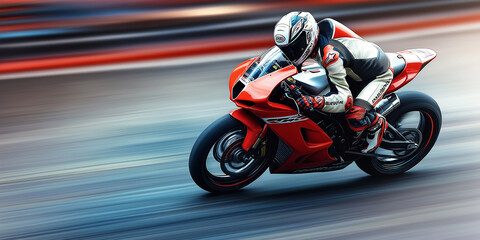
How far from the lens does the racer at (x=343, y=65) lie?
420cm

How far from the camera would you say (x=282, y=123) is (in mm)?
4395

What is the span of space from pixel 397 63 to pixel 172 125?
2.63 metres

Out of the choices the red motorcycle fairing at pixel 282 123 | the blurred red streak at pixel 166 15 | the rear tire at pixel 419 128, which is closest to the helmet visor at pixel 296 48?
the red motorcycle fairing at pixel 282 123

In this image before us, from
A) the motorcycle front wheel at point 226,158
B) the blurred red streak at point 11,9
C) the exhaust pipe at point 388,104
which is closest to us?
the motorcycle front wheel at point 226,158

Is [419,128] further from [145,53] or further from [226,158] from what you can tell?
[145,53]

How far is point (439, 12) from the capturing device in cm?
980

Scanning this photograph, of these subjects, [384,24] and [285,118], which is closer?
[285,118]

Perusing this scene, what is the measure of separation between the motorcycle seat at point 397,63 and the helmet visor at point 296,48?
35.8 inches

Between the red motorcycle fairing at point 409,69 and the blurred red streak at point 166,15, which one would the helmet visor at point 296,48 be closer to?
the red motorcycle fairing at point 409,69

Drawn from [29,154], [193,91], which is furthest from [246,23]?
[29,154]

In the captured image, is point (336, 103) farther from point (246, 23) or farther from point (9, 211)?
point (246, 23)

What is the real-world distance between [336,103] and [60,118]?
142 inches

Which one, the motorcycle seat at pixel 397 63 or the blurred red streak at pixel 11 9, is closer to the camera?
the motorcycle seat at pixel 397 63

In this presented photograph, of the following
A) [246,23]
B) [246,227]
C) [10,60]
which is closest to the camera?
[246,227]
